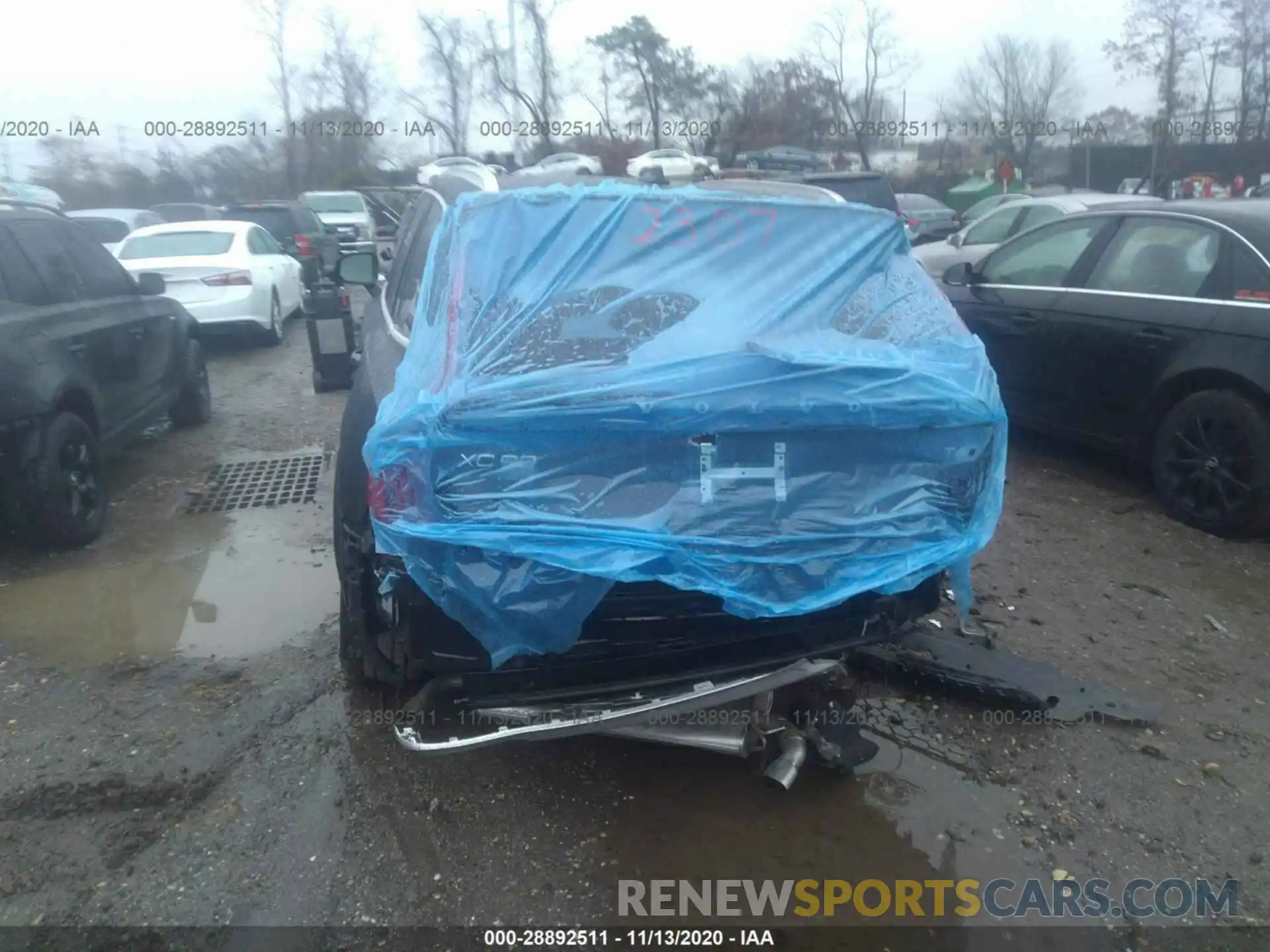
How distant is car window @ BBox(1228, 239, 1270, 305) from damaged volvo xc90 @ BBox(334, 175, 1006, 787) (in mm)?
2508

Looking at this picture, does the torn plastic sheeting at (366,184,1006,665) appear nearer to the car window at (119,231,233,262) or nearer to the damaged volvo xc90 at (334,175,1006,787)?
the damaged volvo xc90 at (334,175,1006,787)

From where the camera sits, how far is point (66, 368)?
5047 mm

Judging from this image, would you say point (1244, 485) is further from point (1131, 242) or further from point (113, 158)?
point (113, 158)

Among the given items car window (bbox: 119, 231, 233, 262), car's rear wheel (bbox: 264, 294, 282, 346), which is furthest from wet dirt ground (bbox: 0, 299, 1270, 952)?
car window (bbox: 119, 231, 233, 262)

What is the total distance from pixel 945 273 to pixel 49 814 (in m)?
5.78

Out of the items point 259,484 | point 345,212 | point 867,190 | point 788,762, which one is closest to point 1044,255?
point 867,190

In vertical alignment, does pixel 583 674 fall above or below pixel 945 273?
below

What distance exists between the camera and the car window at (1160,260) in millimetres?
5098

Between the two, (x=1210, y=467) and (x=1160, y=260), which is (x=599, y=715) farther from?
(x=1160, y=260)

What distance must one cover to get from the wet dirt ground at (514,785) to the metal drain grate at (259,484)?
4.14ft

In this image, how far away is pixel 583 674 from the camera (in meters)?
2.70

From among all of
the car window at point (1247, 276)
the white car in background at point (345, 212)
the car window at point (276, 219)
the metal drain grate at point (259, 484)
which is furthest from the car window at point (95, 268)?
the white car in background at point (345, 212)

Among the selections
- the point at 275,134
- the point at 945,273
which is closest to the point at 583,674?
the point at 945,273

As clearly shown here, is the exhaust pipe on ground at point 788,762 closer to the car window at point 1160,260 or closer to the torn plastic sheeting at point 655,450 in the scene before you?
the torn plastic sheeting at point 655,450
